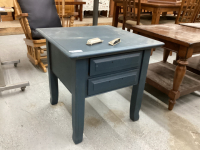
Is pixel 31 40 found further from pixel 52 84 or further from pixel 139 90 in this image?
pixel 139 90

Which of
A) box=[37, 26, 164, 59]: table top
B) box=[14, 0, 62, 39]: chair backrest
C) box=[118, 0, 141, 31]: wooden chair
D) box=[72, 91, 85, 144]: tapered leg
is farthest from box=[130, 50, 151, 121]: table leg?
box=[118, 0, 141, 31]: wooden chair

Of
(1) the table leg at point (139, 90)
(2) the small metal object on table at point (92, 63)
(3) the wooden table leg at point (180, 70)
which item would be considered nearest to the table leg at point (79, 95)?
(2) the small metal object on table at point (92, 63)

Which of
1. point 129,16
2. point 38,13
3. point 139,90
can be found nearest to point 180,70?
point 139,90

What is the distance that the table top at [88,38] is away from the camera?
3.05ft

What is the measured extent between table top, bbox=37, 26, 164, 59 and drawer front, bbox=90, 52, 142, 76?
0.05 m

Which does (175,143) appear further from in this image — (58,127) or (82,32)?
(82,32)

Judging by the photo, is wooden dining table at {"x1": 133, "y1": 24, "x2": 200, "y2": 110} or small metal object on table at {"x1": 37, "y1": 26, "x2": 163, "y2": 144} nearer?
small metal object on table at {"x1": 37, "y1": 26, "x2": 163, "y2": 144}

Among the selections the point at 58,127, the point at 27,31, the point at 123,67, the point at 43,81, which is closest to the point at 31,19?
the point at 27,31

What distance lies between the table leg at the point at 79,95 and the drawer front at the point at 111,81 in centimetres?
5

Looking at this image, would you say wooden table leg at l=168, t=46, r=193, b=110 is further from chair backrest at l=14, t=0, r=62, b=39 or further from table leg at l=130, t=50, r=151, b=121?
chair backrest at l=14, t=0, r=62, b=39

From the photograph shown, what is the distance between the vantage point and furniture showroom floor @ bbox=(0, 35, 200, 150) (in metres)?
1.22

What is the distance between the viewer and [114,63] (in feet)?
3.37

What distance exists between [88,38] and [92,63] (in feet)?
0.88

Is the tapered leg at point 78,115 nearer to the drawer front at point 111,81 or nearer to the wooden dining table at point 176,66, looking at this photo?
the drawer front at point 111,81
